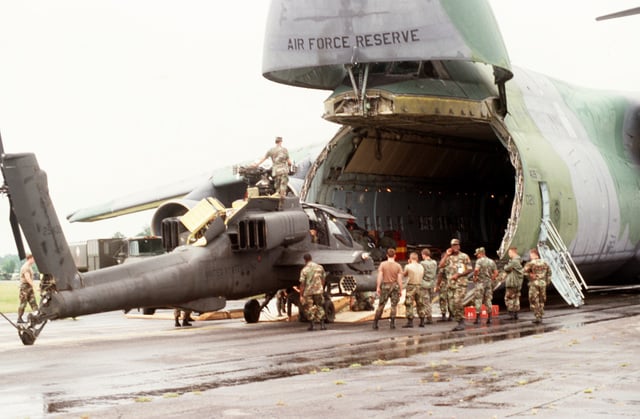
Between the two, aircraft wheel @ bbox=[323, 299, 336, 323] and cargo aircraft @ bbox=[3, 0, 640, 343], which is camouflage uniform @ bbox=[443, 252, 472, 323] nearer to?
cargo aircraft @ bbox=[3, 0, 640, 343]

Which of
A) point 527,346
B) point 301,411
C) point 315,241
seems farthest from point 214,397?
point 315,241

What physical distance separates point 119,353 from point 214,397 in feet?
18.4

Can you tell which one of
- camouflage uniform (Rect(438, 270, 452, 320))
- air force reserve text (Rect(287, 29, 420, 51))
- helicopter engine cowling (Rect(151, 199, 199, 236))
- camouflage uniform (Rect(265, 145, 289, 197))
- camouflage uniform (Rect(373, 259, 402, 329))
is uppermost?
air force reserve text (Rect(287, 29, 420, 51))

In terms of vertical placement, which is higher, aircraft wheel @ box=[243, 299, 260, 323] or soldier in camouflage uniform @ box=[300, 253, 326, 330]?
soldier in camouflage uniform @ box=[300, 253, 326, 330]

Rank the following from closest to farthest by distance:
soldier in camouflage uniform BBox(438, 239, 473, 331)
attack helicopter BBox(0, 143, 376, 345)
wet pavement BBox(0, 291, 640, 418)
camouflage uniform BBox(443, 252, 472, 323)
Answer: wet pavement BBox(0, 291, 640, 418) → attack helicopter BBox(0, 143, 376, 345) → soldier in camouflage uniform BBox(438, 239, 473, 331) → camouflage uniform BBox(443, 252, 472, 323)

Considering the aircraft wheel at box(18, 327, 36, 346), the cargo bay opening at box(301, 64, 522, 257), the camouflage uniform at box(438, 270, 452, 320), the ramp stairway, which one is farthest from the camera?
the ramp stairway

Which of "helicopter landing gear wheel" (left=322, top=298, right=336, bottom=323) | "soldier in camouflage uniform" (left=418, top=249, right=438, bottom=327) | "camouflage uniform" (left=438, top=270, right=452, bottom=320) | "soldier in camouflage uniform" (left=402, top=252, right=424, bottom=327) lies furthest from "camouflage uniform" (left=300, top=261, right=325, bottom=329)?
"camouflage uniform" (left=438, top=270, right=452, bottom=320)

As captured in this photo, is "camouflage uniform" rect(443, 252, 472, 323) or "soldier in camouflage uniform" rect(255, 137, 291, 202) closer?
"camouflage uniform" rect(443, 252, 472, 323)

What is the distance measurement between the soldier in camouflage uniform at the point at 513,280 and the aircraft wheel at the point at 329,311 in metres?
3.76

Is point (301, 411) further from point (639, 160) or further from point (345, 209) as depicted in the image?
point (639, 160)

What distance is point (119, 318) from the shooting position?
28609 millimetres

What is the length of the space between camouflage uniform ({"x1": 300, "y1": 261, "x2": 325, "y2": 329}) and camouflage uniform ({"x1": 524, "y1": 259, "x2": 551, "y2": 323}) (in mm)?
4424

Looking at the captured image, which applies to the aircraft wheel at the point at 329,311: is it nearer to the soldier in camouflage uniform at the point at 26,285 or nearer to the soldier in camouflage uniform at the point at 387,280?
the soldier in camouflage uniform at the point at 387,280

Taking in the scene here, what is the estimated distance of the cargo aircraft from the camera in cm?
1920
